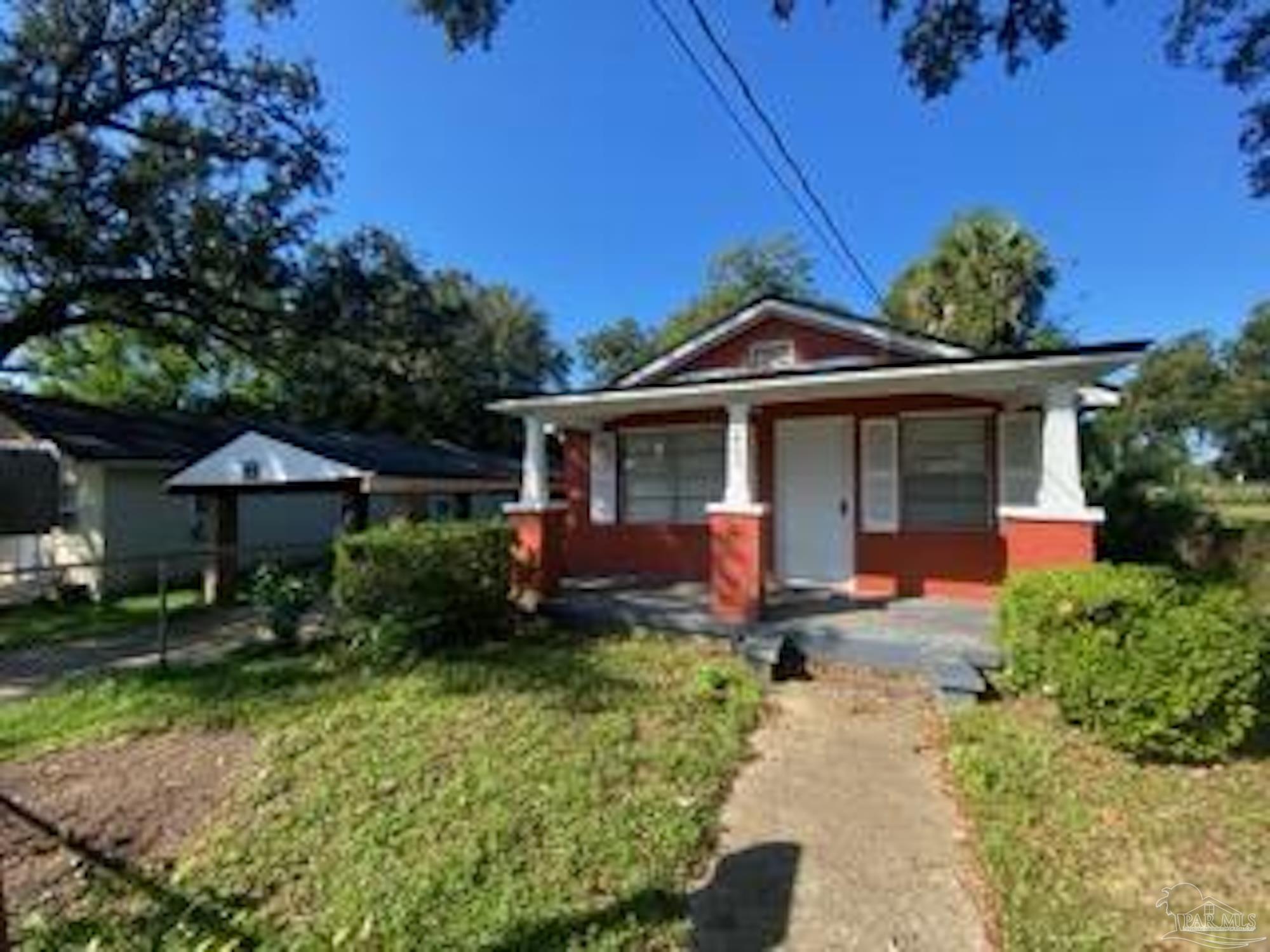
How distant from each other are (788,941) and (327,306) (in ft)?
51.2

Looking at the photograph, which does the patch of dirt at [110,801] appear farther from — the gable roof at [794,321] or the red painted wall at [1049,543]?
the red painted wall at [1049,543]

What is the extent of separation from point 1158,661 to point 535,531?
6.77 meters

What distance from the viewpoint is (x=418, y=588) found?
920 centimetres

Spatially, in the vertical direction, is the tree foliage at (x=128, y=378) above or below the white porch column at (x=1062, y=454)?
above

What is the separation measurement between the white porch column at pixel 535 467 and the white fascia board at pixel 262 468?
315 cm

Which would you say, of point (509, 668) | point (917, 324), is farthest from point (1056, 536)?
point (917, 324)

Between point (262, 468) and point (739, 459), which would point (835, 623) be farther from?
point (262, 468)

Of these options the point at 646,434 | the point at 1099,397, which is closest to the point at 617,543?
the point at 646,434

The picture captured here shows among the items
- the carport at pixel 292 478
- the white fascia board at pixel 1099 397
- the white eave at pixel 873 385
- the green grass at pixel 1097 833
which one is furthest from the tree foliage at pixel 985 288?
the green grass at pixel 1097 833

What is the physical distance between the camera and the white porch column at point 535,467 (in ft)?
36.5

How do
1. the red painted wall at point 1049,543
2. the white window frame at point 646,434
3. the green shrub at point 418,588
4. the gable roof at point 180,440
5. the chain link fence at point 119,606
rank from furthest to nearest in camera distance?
the gable roof at point 180,440
the white window frame at point 646,434
the chain link fence at point 119,606
the green shrub at point 418,588
the red painted wall at point 1049,543

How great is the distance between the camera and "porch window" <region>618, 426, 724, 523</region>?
1229 centimetres

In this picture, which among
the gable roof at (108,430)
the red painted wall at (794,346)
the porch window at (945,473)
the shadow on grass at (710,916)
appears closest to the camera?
the shadow on grass at (710,916)

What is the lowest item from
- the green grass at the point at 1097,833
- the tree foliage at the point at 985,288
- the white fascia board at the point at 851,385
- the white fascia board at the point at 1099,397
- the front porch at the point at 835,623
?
the green grass at the point at 1097,833
